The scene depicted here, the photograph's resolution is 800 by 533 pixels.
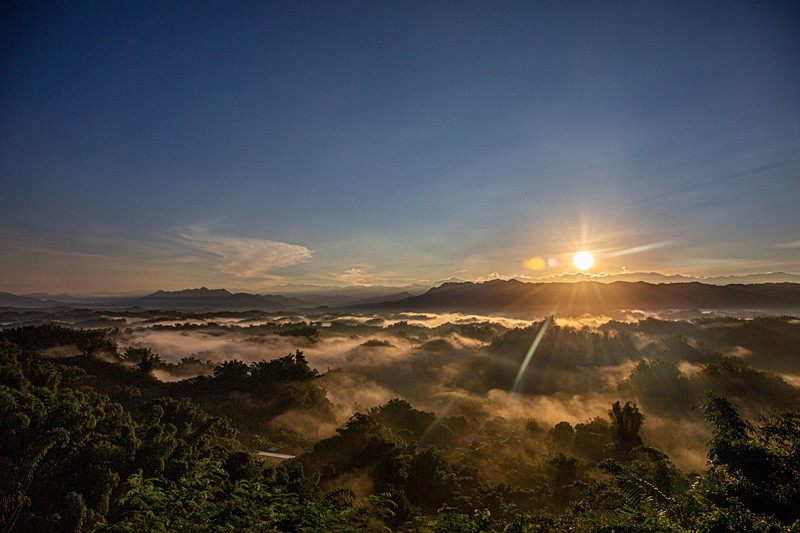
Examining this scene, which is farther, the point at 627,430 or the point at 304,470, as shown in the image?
the point at 627,430

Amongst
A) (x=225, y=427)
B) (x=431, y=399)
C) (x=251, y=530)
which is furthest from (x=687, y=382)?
(x=251, y=530)

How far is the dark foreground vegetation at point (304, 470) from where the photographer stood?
7586 millimetres

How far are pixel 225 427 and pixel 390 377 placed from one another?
68560 millimetres

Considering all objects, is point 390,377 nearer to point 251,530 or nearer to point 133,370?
point 133,370

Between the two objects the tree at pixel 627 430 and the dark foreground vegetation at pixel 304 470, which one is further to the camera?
the tree at pixel 627 430

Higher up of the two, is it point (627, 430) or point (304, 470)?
point (304, 470)

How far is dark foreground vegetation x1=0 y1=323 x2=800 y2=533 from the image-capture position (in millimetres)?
7586

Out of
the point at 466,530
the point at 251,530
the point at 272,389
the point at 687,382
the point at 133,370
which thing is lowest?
the point at 687,382

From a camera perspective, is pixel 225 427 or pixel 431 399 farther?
pixel 431 399

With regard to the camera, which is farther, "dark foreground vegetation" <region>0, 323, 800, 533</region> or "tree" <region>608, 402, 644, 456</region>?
"tree" <region>608, 402, 644, 456</region>

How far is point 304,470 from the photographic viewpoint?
18812mm

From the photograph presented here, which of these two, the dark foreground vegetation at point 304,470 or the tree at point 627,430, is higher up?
the dark foreground vegetation at point 304,470

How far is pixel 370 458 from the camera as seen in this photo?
Result: 64.7 ft

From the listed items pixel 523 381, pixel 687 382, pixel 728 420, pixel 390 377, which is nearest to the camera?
pixel 728 420
